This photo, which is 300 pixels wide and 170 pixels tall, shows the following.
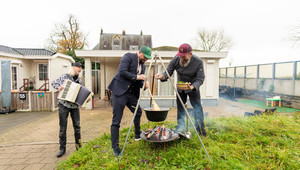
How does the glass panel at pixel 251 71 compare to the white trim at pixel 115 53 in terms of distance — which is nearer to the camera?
the white trim at pixel 115 53

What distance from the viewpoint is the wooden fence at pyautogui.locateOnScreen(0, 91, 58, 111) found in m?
8.00

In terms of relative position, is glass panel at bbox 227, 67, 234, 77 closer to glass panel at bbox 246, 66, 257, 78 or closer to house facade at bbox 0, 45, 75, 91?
glass panel at bbox 246, 66, 257, 78

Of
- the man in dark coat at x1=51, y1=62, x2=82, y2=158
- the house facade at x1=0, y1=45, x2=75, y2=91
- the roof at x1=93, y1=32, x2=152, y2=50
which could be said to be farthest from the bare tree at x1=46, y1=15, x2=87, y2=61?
the man in dark coat at x1=51, y1=62, x2=82, y2=158

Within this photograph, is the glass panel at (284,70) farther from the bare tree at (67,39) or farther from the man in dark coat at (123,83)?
the bare tree at (67,39)

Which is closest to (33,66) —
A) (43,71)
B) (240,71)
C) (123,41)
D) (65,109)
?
(43,71)

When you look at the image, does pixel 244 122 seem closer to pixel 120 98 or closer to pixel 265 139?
pixel 265 139

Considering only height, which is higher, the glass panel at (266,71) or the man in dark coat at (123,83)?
the glass panel at (266,71)

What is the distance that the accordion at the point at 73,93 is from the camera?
326cm

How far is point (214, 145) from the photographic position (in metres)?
3.07

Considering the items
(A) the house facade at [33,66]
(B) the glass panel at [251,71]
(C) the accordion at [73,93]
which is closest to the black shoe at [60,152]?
(C) the accordion at [73,93]

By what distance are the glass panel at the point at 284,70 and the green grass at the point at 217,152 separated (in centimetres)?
808

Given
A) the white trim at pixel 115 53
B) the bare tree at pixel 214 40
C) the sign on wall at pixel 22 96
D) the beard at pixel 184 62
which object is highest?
the bare tree at pixel 214 40

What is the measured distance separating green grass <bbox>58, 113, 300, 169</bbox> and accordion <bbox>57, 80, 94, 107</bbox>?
1030 millimetres

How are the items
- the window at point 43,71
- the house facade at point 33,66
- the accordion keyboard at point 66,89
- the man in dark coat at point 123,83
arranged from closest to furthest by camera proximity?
the man in dark coat at point 123,83 → the accordion keyboard at point 66,89 → the house facade at point 33,66 → the window at point 43,71
